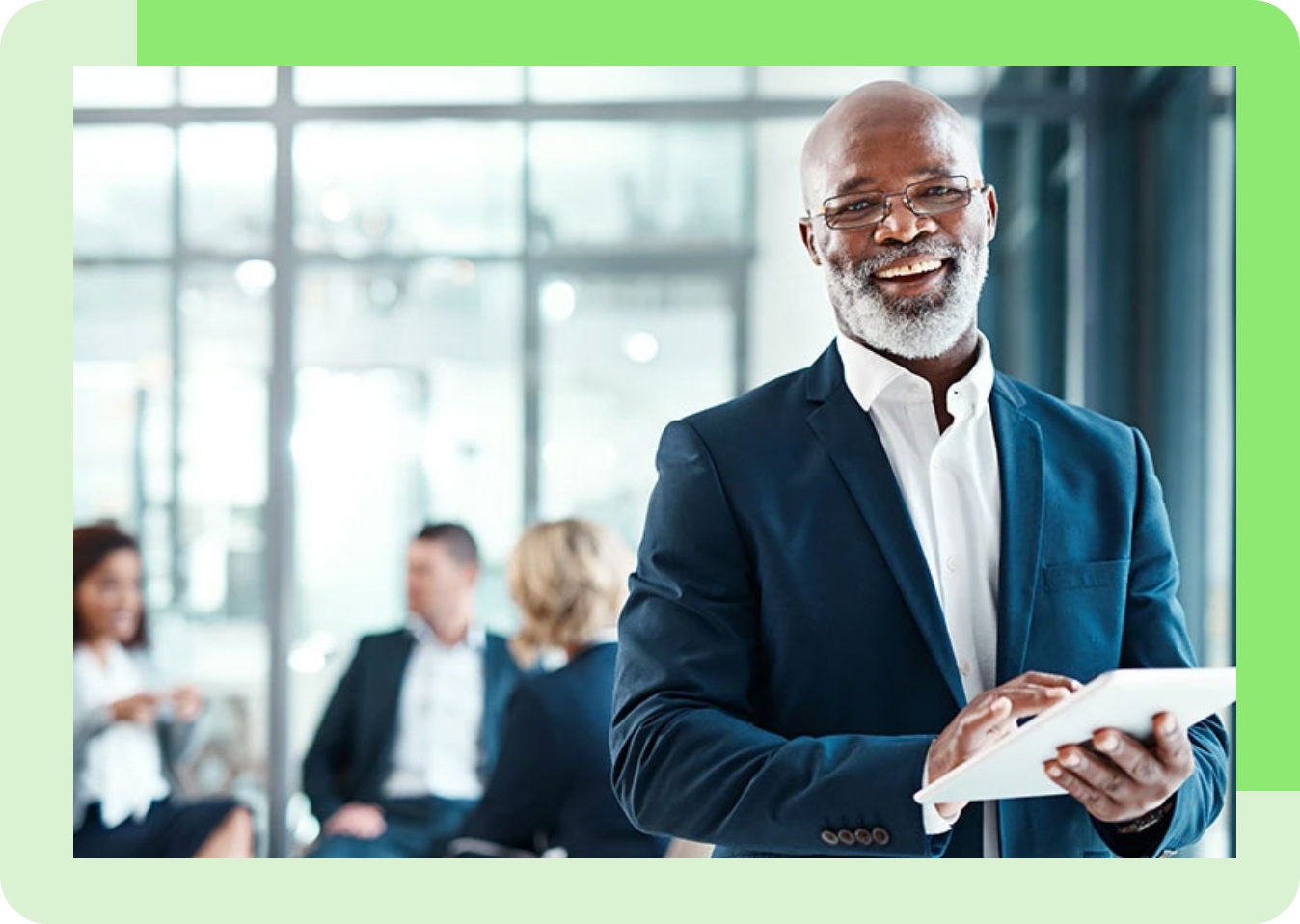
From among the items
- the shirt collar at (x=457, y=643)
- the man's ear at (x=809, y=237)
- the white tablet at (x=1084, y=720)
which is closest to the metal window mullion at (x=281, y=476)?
the shirt collar at (x=457, y=643)

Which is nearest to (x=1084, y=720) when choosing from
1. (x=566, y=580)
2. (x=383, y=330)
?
(x=566, y=580)

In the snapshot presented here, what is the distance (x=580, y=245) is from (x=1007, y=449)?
4043 mm

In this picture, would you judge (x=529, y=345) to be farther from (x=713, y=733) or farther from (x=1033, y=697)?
(x=1033, y=697)

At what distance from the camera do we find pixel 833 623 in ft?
5.30

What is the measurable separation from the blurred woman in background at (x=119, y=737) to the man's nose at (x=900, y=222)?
2.93 meters

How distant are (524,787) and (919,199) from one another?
1.68 metres

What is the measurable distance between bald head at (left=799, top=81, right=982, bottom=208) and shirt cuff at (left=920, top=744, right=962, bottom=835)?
0.62 meters

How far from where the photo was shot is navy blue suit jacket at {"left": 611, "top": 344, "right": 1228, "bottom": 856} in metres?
1.53

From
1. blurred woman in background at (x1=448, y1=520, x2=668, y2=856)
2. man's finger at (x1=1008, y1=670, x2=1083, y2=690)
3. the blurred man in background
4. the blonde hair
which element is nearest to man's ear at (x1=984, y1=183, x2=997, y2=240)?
man's finger at (x1=1008, y1=670, x2=1083, y2=690)

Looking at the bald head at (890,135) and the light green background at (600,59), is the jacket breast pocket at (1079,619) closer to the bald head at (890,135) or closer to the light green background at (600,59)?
the light green background at (600,59)

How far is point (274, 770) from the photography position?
511 cm

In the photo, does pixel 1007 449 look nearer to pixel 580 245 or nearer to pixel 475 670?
pixel 475 670

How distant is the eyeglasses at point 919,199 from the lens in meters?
1.67
